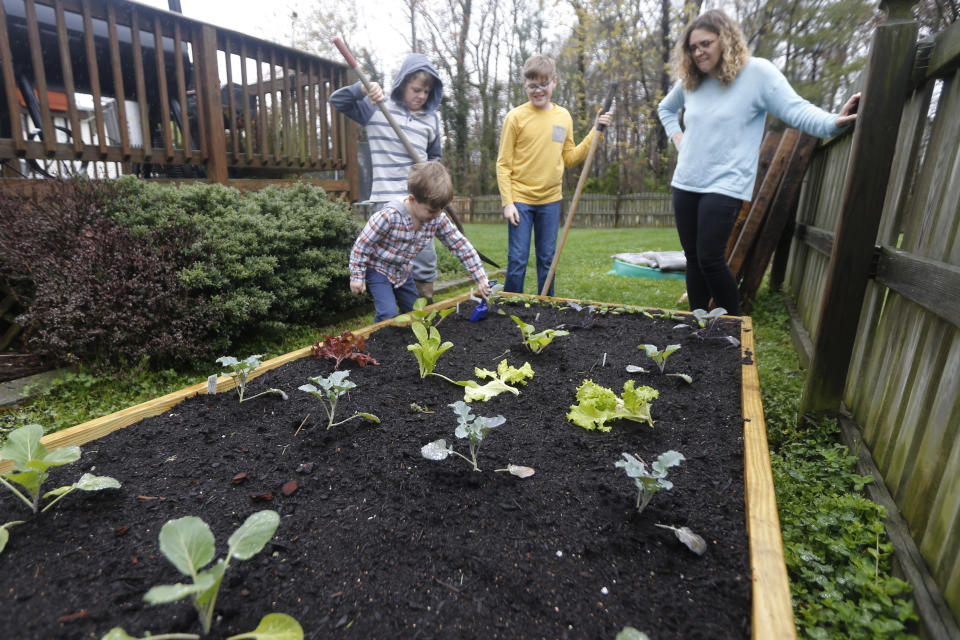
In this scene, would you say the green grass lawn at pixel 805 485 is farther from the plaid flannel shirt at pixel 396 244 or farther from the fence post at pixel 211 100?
the fence post at pixel 211 100

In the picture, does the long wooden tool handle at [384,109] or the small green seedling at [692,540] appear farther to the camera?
the long wooden tool handle at [384,109]

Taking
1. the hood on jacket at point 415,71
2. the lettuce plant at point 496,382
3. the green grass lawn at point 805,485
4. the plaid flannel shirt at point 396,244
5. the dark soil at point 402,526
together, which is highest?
the hood on jacket at point 415,71

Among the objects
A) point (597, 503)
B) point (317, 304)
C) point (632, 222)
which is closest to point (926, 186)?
point (597, 503)

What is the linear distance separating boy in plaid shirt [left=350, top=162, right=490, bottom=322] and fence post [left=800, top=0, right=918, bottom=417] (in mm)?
1668

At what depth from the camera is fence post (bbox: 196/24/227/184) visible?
165 inches

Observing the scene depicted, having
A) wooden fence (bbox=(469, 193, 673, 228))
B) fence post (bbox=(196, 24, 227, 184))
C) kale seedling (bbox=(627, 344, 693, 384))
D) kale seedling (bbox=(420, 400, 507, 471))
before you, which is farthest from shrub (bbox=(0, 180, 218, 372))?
wooden fence (bbox=(469, 193, 673, 228))

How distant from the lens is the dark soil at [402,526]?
90 cm

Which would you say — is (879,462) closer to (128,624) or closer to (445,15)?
(128,624)

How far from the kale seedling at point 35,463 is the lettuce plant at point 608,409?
49.9 inches

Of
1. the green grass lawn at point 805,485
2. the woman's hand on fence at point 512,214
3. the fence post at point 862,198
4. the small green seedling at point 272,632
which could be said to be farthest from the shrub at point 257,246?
the fence post at point 862,198

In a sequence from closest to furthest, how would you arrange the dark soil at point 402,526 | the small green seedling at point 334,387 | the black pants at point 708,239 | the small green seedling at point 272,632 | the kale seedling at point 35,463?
the small green seedling at point 272,632 → the dark soil at point 402,526 → the kale seedling at point 35,463 → the small green seedling at point 334,387 → the black pants at point 708,239

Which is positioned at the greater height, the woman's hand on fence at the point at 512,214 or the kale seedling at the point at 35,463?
the woman's hand on fence at the point at 512,214

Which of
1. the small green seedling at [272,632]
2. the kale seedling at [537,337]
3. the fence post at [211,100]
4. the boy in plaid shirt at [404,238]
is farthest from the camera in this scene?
the fence post at [211,100]

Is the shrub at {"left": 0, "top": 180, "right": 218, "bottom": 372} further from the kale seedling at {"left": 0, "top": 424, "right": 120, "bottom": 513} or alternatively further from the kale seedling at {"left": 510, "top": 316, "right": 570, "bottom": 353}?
the kale seedling at {"left": 510, "top": 316, "right": 570, "bottom": 353}
